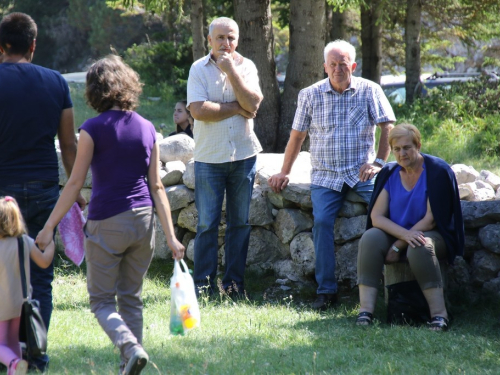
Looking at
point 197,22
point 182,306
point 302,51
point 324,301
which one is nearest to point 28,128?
point 182,306

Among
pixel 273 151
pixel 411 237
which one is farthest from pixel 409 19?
pixel 411 237

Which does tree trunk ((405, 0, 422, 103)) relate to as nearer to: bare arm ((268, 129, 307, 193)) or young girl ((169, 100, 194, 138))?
young girl ((169, 100, 194, 138))

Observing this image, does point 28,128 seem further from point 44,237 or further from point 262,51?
point 262,51

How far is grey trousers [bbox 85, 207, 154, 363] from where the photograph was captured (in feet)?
11.7

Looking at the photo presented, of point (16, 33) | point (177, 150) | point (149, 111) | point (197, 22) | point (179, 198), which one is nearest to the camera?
point (16, 33)

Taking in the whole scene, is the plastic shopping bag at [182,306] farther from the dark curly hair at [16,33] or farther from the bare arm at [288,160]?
the bare arm at [288,160]

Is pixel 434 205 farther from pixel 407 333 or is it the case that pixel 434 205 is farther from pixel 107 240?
pixel 107 240

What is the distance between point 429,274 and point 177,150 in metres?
2.97

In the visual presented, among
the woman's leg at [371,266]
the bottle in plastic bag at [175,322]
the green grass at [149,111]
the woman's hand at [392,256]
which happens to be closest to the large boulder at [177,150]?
the woman's leg at [371,266]

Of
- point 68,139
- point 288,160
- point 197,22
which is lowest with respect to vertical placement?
point 288,160

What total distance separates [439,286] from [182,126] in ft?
12.9

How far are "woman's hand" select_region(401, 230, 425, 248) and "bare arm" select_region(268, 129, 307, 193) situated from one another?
4.24 ft

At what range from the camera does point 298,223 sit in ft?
20.1

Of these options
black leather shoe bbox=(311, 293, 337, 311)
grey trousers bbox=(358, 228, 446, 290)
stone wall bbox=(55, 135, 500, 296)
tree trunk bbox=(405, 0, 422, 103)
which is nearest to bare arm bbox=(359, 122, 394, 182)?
stone wall bbox=(55, 135, 500, 296)
